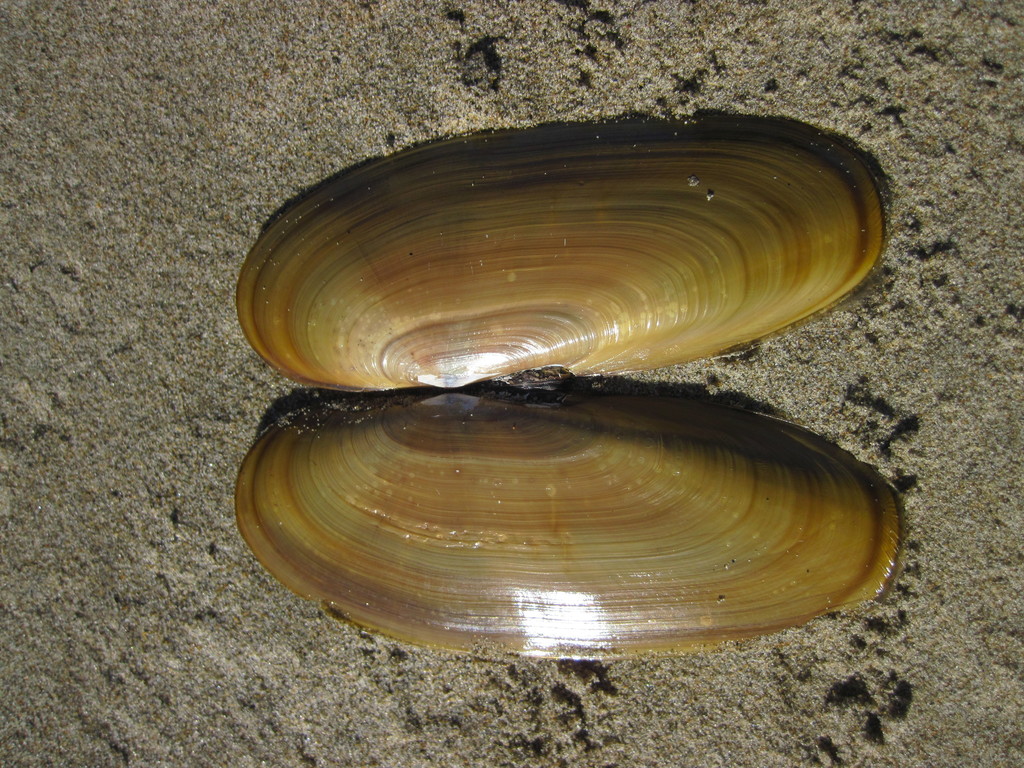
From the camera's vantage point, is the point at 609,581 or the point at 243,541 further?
the point at 243,541

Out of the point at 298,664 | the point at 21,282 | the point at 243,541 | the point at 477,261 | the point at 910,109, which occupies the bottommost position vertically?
the point at 298,664

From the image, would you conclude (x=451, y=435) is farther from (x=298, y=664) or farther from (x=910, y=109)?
(x=910, y=109)

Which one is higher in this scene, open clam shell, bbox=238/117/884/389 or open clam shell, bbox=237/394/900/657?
open clam shell, bbox=238/117/884/389

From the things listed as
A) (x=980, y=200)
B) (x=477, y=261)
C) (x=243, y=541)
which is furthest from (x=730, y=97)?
(x=243, y=541)

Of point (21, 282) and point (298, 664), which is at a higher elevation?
point (21, 282)

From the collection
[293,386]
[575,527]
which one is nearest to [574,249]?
[575,527]

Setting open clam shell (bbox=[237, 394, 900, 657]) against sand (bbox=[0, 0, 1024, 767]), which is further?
sand (bbox=[0, 0, 1024, 767])

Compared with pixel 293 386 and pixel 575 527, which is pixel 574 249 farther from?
pixel 293 386
